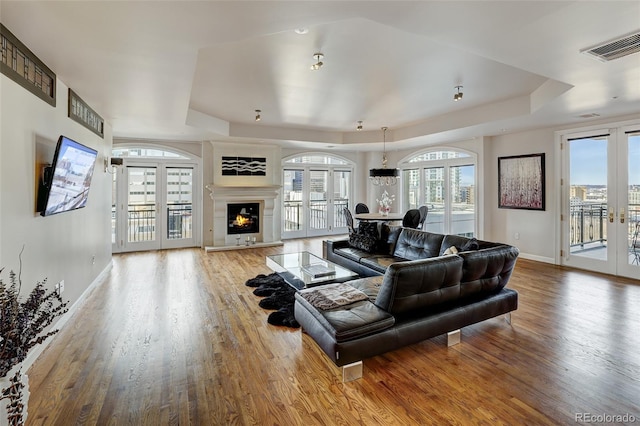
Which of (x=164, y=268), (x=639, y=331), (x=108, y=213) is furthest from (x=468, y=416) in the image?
(x=108, y=213)

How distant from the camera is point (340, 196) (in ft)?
31.6

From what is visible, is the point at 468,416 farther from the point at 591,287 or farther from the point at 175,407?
the point at 591,287

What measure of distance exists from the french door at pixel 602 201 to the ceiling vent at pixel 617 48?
3142mm

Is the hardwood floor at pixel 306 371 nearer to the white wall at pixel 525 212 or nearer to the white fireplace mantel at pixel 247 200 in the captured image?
the white wall at pixel 525 212

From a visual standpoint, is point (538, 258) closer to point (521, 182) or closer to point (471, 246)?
point (521, 182)

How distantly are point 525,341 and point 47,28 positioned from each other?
4748mm

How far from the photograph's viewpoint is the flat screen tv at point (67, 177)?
2.73 m

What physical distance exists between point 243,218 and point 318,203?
7.83 feet

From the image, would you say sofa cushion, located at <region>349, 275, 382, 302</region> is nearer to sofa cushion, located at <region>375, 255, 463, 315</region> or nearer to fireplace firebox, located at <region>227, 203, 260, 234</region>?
sofa cushion, located at <region>375, 255, 463, 315</region>

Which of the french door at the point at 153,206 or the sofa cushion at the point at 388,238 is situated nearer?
the sofa cushion at the point at 388,238

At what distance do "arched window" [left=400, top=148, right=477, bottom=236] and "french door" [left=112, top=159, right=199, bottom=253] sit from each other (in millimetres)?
5935

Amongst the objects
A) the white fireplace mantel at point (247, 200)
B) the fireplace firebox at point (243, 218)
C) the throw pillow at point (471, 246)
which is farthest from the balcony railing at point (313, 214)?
the throw pillow at point (471, 246)

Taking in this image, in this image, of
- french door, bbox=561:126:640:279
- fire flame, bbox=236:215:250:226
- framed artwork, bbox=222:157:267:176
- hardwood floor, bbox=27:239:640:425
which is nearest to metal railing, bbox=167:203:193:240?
fire flame, bbox=236:215:250:226

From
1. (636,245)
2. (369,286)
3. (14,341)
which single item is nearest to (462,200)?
(636,245)
